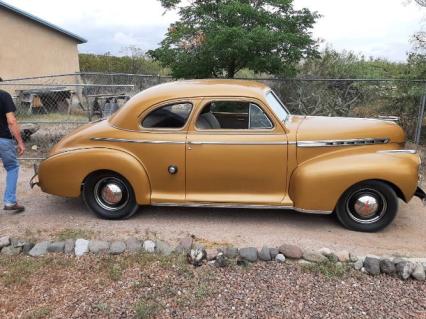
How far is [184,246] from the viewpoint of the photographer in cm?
443

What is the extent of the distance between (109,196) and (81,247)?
0.99 m

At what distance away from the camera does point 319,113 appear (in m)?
9.23

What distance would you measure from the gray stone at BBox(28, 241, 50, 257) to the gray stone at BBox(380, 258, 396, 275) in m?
3.59

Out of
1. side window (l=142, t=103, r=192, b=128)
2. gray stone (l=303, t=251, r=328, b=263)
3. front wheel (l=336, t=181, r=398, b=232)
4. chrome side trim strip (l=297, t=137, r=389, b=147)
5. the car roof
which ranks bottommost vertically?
gray stone (l=303, t=251, r=328, b=263)

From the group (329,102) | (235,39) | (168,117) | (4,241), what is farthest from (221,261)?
(329,102)

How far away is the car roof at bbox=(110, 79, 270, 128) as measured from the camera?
504 cm

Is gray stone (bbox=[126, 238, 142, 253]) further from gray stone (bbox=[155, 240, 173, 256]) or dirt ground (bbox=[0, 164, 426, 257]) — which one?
dirt ground (bbox=[0, 164, 426, 257])

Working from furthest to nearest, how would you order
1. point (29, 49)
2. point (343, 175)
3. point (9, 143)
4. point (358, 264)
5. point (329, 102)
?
point (29, 49)
point (329, 102)
point (9, 143)
point (343, 175)
point (358, 264)

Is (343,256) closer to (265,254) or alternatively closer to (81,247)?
(265,254)

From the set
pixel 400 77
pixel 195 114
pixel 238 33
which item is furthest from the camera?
pixel 400 77

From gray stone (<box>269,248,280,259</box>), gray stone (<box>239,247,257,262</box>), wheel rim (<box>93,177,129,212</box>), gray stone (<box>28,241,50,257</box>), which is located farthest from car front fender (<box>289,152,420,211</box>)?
gray stone (<box>28,241,50,257</box>)

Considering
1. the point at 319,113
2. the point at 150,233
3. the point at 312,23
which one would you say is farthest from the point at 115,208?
the point at 312,23

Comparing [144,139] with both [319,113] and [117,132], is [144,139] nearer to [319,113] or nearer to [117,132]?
[117,132]

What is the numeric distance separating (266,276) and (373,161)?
1919mm
